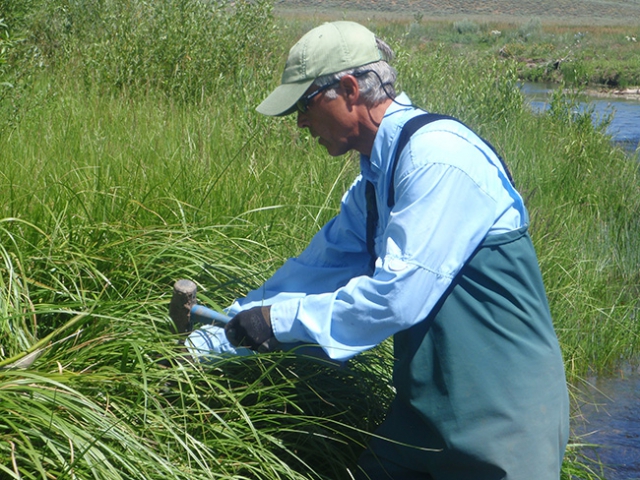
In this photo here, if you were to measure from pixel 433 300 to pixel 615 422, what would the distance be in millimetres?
3085

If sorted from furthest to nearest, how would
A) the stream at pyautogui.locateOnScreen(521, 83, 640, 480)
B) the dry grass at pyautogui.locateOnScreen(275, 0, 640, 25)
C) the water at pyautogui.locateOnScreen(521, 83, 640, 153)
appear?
the dry grass at pyautogui.locateOnScreen(275, 0, 640, 25) → the water at pyautogui.locateOnScreen(521, 83, 640, 153) → the stream at pyautogui.locateOnScreen(521, 83, 640, 480)

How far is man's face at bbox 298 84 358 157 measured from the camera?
2434mm

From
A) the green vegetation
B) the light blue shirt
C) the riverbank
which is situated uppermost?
the light blue shirt

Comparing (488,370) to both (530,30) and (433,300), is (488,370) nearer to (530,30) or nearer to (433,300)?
(433,300)

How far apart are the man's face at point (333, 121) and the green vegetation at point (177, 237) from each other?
2.31 ft

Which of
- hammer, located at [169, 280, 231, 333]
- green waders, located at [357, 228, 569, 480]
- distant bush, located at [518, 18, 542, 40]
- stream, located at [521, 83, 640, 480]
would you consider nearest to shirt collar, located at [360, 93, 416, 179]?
green waders, located at [357, 228, 569, 480]

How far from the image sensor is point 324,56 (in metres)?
2.41

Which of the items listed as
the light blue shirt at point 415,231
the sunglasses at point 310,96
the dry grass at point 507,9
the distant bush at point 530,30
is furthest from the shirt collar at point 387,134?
the dry grass at point 507,9

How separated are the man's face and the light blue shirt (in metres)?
0.11

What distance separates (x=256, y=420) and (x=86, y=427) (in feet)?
1.76

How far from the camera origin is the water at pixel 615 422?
4.31 meters

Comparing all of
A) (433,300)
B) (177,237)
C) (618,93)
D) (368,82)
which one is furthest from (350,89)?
(618,93)

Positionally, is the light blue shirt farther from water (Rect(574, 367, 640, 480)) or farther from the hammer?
water (Rect(574, 367, 640, 480))

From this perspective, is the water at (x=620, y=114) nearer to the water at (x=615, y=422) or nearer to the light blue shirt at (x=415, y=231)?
the water at (x=615, y=422)
